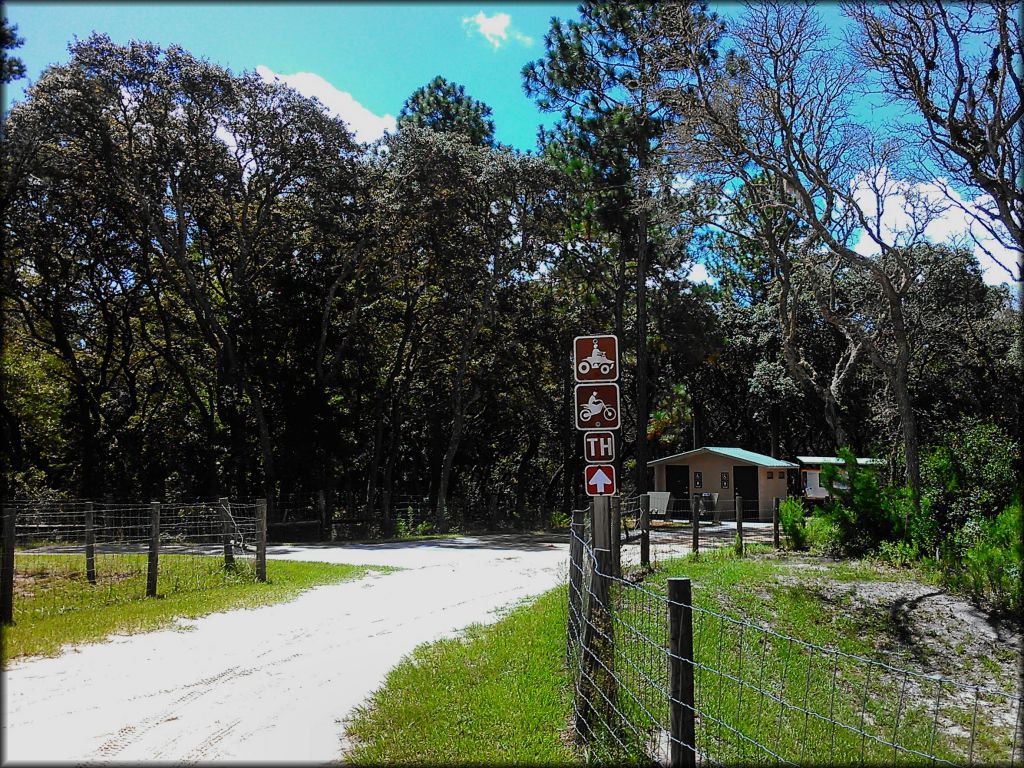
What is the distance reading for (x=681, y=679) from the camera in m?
4.19

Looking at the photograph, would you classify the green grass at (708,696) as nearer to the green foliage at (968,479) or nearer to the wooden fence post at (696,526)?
the green foliage at (968,479)

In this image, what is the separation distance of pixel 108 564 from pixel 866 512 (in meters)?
13.1

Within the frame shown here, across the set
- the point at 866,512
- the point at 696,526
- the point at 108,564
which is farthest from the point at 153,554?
the point at 866,512

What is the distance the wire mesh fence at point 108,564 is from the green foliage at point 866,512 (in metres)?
9.86

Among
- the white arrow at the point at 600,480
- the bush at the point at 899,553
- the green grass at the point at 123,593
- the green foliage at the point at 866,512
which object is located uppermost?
the white arrow at the point at 600,480

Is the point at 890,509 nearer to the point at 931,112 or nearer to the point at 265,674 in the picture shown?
the point at 931,112

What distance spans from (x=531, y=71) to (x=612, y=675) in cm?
2692

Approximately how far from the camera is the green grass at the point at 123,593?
29.4 feet

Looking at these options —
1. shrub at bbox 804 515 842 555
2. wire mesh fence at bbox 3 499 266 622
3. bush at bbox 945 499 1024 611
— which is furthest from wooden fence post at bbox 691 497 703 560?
wire mesh fence at bbox 3 499 266 622

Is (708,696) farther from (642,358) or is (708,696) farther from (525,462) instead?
(525,462)

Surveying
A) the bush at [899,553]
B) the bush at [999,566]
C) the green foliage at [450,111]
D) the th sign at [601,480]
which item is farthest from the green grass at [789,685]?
the green foliage at [450,111]

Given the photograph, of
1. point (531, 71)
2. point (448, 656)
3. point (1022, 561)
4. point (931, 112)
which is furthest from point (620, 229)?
point (448, 656)

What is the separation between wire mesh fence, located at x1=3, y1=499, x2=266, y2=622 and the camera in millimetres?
11211

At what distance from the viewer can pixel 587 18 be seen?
29.2 m
